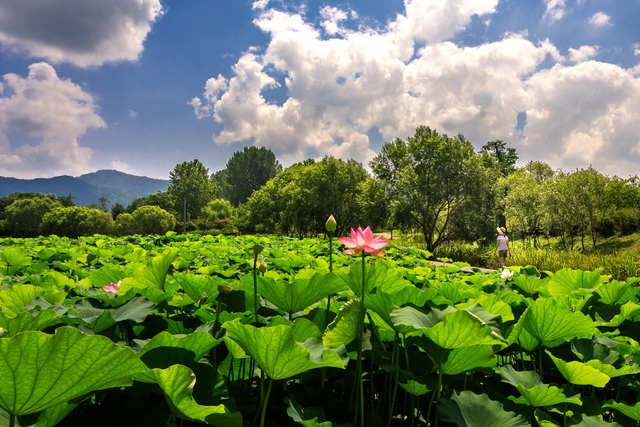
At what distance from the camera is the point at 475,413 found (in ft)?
2.74

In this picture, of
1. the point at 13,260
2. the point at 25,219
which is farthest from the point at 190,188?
the point at 13,260

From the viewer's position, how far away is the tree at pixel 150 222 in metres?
47.9

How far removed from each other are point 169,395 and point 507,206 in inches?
1044

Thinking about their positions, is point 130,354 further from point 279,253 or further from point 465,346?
point 279,253

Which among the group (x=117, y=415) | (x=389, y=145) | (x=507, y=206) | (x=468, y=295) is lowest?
(x=117, y=415)

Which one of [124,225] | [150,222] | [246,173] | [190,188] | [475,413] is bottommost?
[475,413]

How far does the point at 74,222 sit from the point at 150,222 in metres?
11.3

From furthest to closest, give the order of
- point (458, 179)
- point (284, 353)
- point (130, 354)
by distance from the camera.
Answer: point (458, 179), point (284, 353), point (130, 354)

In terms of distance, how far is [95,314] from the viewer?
1.11m

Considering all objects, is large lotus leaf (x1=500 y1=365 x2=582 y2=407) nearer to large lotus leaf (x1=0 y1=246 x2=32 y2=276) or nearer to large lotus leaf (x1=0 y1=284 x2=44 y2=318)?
large lotus leaf (x1=0 y1=284 x2=44 y2=318)

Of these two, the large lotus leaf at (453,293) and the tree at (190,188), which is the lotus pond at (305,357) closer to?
the large lotus leaf at (453,293)

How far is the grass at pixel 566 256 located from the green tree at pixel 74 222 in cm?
4332

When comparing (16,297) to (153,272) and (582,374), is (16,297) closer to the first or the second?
(153,272)

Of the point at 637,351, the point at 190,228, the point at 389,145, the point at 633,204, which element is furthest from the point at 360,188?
the point at 190,228
